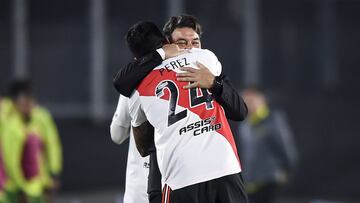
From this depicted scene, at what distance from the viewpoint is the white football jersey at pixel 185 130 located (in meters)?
6.23

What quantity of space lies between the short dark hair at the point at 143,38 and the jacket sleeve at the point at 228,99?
0.43 meters

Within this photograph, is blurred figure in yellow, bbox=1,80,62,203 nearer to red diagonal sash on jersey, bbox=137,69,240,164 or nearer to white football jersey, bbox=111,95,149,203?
white football jersey, bbox=111,95,149,203

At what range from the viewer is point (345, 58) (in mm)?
17312

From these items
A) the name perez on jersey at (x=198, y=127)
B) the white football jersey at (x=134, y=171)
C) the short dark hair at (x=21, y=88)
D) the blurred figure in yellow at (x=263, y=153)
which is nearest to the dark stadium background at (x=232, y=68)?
the blurred figure in yellow at (x=263, y=153)

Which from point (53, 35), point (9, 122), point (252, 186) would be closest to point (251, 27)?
point (53, 35)

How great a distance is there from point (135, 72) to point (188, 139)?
499 mm

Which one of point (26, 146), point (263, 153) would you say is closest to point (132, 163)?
point (26, 146)

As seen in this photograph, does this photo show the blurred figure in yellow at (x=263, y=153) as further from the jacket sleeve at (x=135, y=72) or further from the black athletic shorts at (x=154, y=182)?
the jacket sleeve at (x=135, y=72)

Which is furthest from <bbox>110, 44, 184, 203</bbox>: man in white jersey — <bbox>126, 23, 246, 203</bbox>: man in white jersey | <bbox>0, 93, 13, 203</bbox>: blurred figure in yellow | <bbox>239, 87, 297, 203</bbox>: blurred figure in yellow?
<bbox>239, 87, 297, 203</bbox>: blurred figure in yellow

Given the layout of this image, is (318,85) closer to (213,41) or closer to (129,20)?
(213,41)

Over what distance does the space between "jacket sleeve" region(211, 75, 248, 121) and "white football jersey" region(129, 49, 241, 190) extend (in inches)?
1.6

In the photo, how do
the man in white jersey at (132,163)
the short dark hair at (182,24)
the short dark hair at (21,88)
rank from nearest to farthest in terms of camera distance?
the short dark hair at (182,24) → the man in white jersey at (132,163) → the short dark hair at (21,88)

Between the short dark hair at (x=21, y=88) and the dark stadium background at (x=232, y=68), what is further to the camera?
the dark stadium background at (x=232, y=68)

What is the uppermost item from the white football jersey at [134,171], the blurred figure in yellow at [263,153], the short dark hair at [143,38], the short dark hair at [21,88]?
the short dark hair at [143,38]
